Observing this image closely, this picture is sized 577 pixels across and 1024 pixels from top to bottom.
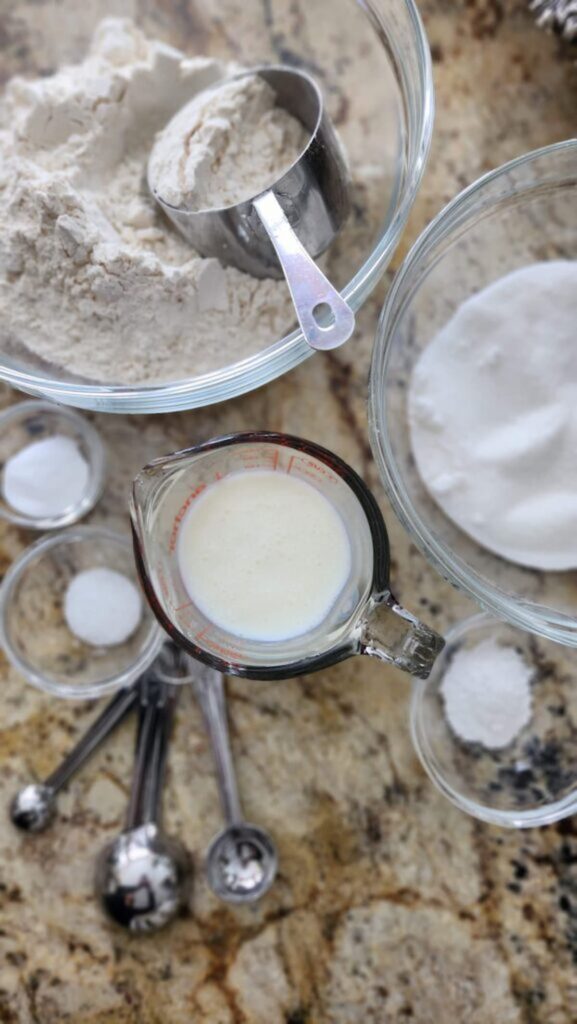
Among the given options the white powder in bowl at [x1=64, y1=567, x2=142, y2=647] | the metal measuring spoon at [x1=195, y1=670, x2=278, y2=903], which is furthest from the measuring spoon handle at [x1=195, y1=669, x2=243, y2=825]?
the white powder in bowl at [x1=64, y1=567, x2=142, y2=647]

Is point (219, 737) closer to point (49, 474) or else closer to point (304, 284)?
point (49, 474)

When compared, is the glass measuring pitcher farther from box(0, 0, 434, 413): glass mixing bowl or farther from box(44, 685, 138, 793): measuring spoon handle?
box(44, 685, 138, 793): measuring spoon handle

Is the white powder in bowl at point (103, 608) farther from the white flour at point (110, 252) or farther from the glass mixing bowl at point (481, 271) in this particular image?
the glass mixing bowl at point (481, 271)

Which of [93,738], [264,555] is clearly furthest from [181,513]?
[93,738]

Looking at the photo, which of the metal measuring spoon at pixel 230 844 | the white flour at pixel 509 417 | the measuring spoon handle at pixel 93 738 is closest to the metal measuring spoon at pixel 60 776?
the measuring spoon handle at pixel 93 738

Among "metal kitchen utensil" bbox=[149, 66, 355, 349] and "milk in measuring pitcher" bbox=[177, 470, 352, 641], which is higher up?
"metal kitchen utensil" bbox=[149, 66, 355, 349]

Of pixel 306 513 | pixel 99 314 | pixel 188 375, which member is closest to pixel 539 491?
pixel 306 513
